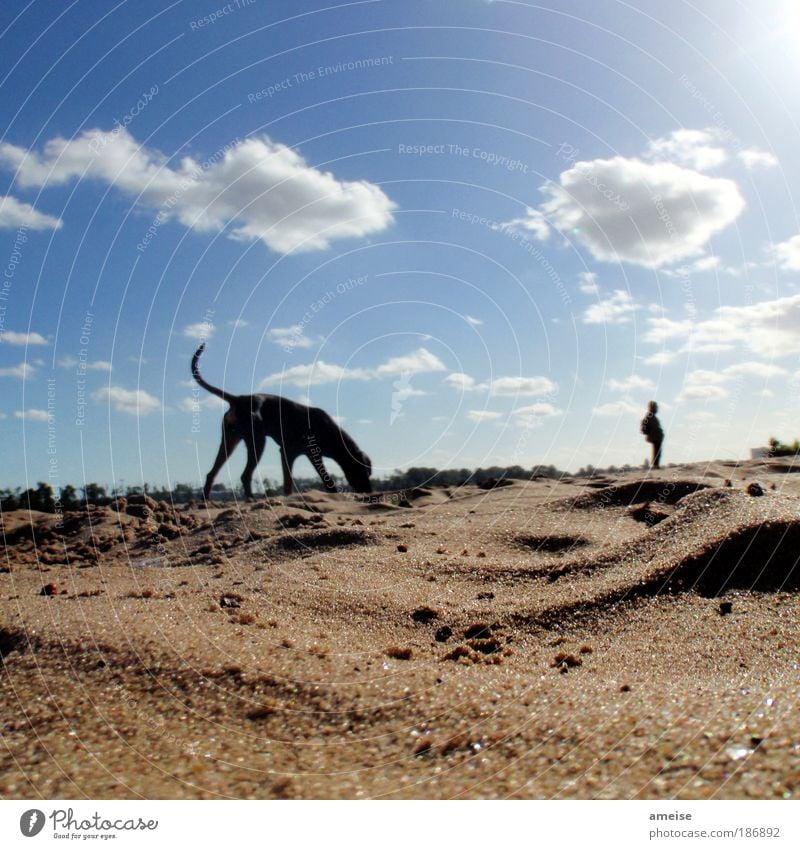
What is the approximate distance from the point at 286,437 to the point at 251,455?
3.13 ft

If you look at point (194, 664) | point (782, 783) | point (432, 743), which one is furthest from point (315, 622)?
point (782, 783)

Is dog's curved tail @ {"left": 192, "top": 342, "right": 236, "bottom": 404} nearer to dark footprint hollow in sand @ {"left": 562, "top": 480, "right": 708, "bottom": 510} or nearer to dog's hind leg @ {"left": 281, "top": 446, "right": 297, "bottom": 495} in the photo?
dog's hind leg @ {"left": 281, "top": 446, "right": 297, "bottom": 495}

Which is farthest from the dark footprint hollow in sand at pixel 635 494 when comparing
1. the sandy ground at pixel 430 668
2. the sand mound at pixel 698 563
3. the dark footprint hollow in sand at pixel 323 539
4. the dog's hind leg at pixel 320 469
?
the dog's hind leg at pixel 320 469

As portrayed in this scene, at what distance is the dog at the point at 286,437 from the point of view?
1174 cm

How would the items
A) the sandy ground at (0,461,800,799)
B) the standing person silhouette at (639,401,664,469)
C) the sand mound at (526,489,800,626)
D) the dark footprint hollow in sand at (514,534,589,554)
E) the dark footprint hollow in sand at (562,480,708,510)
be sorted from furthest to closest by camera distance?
the standing person silhouette at (639,401,664,469), the dark footprint hollow in sand at (562,480,708,510), the dark footprint hollow in sand at (514,534,589,554), the sand mound at (526,489,800,626), the sandy ground at (0,461,800,799)

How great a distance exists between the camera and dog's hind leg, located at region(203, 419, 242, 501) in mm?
11602

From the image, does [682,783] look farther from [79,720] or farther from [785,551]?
[785,551]

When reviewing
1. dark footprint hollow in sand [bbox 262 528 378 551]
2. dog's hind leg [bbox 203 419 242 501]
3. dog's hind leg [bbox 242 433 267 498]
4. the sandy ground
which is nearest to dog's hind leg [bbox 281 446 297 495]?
dog's hind leg [bbox 242 433 267 498]

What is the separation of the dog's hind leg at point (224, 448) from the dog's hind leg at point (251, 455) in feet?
0.79

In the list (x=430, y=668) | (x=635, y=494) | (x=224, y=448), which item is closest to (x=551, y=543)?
(x=635, y=494)

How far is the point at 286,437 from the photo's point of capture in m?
12.8

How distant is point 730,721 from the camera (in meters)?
2.35
